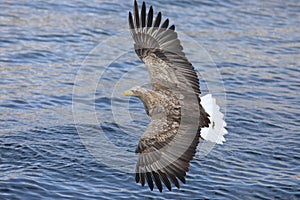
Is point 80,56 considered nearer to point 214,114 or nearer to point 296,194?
point 214,114

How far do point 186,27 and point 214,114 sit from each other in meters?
5.17

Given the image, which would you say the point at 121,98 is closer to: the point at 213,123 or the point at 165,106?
the point at 213,123

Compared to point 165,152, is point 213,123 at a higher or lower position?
higher

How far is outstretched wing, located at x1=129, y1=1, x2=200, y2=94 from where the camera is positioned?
7.01 metres

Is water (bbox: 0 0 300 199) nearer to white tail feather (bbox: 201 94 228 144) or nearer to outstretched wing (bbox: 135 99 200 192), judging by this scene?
white tail feather (bbox: 201 94 228 144)

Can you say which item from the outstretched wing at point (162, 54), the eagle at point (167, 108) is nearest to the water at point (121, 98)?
the eagle at point (167, 108)

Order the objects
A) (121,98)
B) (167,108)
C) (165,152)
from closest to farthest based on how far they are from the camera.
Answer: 1. (165,152)
2. (167,108)
3. (121,98)

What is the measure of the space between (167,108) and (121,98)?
10.5 ft

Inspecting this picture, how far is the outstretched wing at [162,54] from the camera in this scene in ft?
23.0

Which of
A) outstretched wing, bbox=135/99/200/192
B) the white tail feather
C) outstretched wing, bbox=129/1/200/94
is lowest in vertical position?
outstretched wing, bbox=135/99/200/192

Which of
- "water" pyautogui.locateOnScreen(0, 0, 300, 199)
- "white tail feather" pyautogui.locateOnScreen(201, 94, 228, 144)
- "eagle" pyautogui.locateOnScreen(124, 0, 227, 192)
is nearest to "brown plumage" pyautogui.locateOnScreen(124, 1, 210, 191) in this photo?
"eagle" pyautogui.locateOnScreen(124, 0, 227, 192)

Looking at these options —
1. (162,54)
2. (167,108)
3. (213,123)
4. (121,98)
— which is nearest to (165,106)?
(167,108)

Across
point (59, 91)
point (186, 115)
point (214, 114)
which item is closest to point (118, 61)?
point (59, 91)

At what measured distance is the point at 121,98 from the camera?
9844mm
